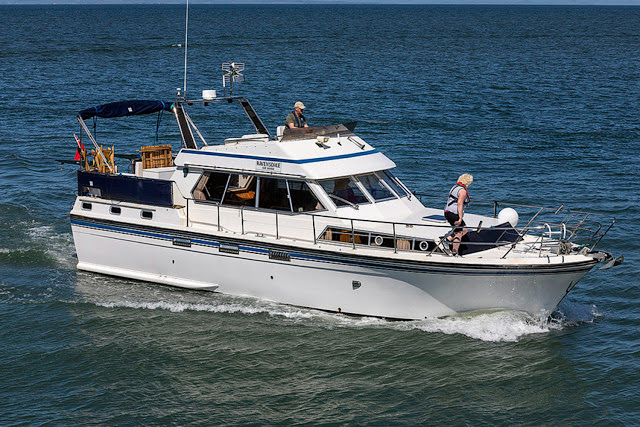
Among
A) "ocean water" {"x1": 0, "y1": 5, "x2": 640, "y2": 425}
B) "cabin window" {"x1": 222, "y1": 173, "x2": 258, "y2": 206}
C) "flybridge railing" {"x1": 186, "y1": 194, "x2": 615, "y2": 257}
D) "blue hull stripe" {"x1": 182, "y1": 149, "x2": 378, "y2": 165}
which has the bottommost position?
"ocean water" {"x1": 0, "y1": 5, "x2": 640, "y2": 425}

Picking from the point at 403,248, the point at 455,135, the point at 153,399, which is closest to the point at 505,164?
the point at 455,135

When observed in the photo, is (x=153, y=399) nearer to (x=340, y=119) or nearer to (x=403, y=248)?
(x=403, y=248)

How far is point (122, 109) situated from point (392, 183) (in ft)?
20.5

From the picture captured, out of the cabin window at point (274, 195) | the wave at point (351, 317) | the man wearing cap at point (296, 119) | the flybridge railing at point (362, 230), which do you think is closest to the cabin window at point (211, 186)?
the flybridge railing at point (362, 230)

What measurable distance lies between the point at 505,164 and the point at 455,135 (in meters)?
5.66

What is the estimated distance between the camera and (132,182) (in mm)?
17859

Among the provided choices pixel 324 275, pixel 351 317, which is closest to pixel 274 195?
pixel 324 275

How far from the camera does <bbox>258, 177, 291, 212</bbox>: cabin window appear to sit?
16.7 m

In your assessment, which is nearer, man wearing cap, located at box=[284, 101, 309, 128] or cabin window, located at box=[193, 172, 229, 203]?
cabin window, located at box=[193, 172, 229, 203]

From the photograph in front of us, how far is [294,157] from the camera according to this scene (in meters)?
16.4

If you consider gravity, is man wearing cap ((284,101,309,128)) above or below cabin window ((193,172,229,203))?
above

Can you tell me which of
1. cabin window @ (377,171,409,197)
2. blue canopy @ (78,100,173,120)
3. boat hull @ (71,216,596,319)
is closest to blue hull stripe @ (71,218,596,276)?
boat hull @ (71,216,596,319)

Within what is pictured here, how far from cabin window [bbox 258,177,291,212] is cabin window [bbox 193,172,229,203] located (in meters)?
0.90

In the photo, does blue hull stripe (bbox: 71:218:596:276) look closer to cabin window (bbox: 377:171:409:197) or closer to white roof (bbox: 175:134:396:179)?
white roof (bbox: 175:134:396:179)
